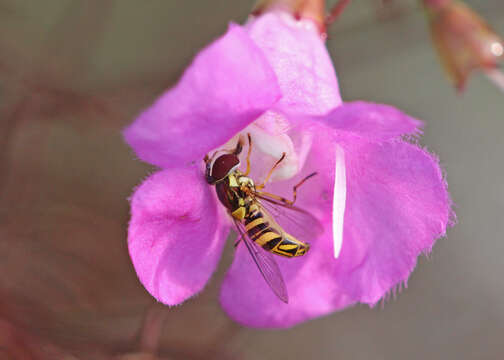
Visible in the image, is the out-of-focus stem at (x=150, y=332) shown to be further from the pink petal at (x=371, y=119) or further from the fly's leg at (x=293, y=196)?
the pink petal at (x=371, y=119)

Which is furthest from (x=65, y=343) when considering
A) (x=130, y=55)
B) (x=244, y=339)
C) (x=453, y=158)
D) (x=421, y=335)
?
(x=453, y=158)

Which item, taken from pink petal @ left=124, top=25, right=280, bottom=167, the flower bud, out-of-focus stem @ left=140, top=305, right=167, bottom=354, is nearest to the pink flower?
pink petal @ left=124, top=25, right=280, bottom=167

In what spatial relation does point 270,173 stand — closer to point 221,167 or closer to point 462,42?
point 221,167

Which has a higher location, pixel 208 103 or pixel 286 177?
pixel 208 103

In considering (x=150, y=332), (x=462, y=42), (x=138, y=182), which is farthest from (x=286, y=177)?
(x=138, y=182)

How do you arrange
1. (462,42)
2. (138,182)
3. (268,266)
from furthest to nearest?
(138,182) < (462,42) < (268,266)

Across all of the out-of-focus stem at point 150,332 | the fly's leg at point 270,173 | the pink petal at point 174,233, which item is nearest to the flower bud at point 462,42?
the fly's leg at point 270,173

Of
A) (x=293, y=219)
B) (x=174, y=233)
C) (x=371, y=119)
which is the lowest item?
(x=293, y=219)

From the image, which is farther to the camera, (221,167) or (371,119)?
(221,167)
